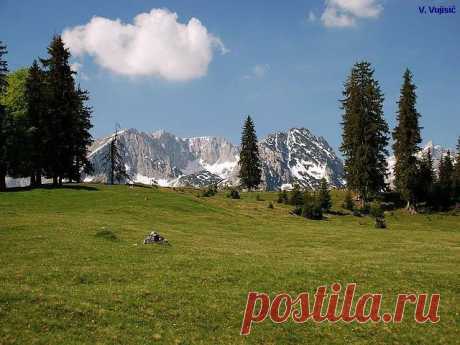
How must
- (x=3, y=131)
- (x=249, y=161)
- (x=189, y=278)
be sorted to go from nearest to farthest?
(x=189, y=278)
(x=3, y=131)
(x=249, y=161)

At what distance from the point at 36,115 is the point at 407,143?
62636 millimetres

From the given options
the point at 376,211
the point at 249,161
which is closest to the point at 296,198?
the point at 376,211

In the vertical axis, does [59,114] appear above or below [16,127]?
above

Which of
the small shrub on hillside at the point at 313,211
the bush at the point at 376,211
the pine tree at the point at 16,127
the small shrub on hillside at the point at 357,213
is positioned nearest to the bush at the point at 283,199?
the small shrub on hillside at the point at 357,213

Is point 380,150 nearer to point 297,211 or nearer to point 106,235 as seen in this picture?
point 297,211

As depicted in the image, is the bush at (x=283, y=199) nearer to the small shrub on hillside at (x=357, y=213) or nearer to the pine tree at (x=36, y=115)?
the small shrub on hillside at (x=357, y=213)

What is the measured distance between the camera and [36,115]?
224ft

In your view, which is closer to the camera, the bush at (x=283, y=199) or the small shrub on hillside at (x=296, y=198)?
the small shrub on hillside at (x=296, y=198)

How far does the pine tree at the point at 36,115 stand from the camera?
66.4m

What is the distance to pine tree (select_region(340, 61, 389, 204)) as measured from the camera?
7669cm

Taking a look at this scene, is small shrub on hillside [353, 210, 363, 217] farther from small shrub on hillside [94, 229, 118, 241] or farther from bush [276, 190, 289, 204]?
small shrub on hillside [94, 229, 118, 241]

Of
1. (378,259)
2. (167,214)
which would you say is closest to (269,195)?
(167,214)

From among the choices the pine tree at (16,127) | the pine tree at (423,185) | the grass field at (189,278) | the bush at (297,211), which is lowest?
the grass field at (189,278)

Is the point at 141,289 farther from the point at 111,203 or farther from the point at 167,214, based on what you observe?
the point at 111,203
